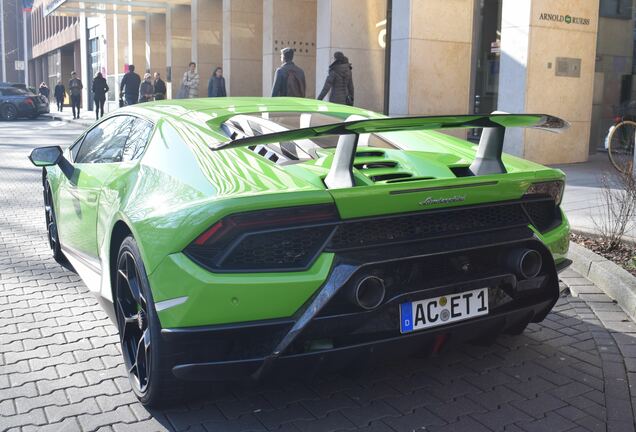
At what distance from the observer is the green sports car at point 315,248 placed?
115 inches

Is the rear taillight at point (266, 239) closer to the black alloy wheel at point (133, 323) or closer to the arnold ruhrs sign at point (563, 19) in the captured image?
the black alloy wheel at point (133, 323)

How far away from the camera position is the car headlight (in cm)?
352

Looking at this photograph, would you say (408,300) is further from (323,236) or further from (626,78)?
(626,78)

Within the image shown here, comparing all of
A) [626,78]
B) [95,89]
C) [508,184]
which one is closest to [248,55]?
[95,89]

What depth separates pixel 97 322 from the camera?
469 cm

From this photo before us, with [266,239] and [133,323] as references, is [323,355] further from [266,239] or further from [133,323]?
[133,323]

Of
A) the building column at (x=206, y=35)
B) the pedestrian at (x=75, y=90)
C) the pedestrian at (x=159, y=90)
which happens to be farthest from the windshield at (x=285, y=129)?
the pedestrian at (x=75, y=90)

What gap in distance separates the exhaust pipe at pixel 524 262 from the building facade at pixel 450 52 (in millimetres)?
9259

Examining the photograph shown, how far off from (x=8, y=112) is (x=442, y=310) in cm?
3358

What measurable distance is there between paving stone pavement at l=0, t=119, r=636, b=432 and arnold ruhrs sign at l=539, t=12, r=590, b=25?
Result: 8481 mm

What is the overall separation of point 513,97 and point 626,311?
827 cm

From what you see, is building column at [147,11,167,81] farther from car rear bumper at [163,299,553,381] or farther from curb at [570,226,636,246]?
car rear bumper at [163,299,553,381]

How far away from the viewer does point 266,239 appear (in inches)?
116

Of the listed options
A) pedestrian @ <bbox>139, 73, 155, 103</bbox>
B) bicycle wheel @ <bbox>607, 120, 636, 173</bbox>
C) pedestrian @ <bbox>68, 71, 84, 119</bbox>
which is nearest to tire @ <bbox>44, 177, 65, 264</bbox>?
bicycle wheel @ <bbox>607, 120, 636, 173</bbox>
